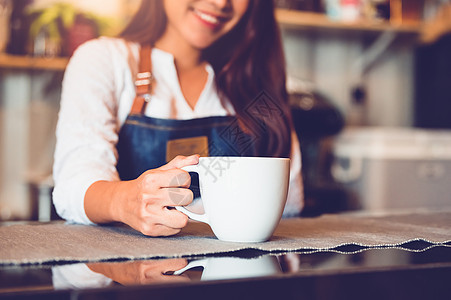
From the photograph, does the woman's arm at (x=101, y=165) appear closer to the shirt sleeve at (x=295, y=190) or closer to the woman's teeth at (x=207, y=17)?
the woman's teeth at (x=207, y=17)

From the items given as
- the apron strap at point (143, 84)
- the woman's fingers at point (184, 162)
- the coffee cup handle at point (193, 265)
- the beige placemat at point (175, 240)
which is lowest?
the beige placemat at point (175, 240)

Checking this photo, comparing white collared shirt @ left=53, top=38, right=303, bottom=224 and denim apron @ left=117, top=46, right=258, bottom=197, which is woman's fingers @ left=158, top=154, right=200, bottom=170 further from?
denim apron @ left=117, top=46, right=258, bottom=197

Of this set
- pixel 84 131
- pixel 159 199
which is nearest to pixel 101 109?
pixel 84 131

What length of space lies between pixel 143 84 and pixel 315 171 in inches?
47.7

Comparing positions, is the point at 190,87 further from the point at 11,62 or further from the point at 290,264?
the point at 11,62

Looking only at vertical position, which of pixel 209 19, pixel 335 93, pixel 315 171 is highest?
pixel 209 19

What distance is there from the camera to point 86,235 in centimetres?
57

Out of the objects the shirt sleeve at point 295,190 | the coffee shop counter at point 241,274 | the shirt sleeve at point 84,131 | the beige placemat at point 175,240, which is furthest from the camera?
the shirt sleeve at point 295,190

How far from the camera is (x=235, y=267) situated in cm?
41

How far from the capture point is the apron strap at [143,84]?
40.1 inches

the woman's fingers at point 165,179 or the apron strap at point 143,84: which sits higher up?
the apron strap at point 143,84

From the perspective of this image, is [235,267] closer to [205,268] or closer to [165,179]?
[205,268]

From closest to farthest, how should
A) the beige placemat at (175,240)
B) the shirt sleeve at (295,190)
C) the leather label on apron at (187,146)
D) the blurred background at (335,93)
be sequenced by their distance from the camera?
1. the beige placemat at (175,240)
2. the leather label on apron at (187,146)
3. the shirt sleeve at (295,190)
4. the blurred background at (335,93)

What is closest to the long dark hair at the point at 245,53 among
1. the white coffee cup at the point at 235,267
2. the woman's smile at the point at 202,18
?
the woman's smile at the point at 202,18
